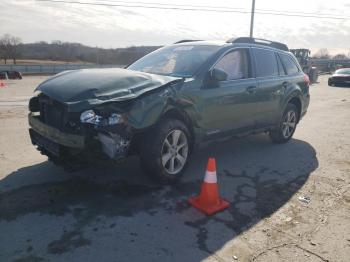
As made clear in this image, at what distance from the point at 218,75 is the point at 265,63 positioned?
5.95ft

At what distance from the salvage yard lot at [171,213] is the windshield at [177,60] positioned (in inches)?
56.6

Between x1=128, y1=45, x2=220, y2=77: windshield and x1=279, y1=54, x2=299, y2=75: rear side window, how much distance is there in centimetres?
216

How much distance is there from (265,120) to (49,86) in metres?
3.72

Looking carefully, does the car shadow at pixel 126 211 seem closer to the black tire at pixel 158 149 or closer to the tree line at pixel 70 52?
the black tire at pixel 158 149

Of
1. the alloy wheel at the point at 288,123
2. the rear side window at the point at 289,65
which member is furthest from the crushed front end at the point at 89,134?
the rear side window at the point at 289,65

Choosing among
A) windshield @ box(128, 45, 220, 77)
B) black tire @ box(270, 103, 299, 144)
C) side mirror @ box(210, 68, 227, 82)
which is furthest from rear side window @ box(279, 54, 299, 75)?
side mirror @ box(210, 68, 227, 82)

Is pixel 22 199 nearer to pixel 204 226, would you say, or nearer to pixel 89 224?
pixel 89 224

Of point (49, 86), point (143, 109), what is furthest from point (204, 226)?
point (49, 86)

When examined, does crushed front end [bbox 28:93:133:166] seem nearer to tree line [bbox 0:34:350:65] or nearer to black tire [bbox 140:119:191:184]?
black tire [bbox 140:119:191:184]

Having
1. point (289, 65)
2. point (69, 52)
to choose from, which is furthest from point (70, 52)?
point (289, 65)

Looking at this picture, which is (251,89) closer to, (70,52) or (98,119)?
(98,119)

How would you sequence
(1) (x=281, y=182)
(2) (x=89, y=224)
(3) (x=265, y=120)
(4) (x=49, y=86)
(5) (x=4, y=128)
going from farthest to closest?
(5) (x=4, y=128) → (3) (x=265, y=120) → (1) (x=281, y=182) → (4) (x=49, y=86) → (2) (x=89, y=224)

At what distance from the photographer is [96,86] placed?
13.8 ft

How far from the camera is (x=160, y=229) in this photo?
3.62 meters
